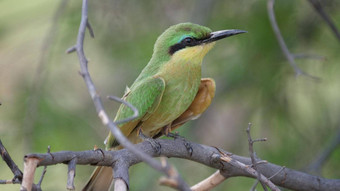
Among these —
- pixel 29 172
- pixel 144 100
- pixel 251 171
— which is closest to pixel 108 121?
pixel 29 172

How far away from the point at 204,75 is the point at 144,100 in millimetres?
969

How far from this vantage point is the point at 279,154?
119 inches

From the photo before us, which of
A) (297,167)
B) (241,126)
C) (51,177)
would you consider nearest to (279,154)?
(297,167)

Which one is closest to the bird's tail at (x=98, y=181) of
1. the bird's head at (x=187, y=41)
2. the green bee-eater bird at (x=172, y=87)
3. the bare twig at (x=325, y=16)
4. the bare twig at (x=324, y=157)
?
the green bee-eater bird at (x=172, y=87)

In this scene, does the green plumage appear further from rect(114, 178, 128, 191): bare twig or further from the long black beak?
→ rect(114, 178, 128, 191): bare twig

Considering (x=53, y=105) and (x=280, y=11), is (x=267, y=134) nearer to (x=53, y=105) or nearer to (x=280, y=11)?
(x=280, y=11)

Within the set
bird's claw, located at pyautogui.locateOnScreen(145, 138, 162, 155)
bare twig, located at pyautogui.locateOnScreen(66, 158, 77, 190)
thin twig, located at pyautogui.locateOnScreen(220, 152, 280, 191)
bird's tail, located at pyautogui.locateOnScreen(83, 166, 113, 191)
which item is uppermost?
bare twig, located at pyautogui.locateOnScreen(66, 158, 77, 190)

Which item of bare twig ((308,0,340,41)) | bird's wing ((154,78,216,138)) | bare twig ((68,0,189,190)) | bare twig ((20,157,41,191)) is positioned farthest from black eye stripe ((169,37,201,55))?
bare twig ((20,157,41,191))

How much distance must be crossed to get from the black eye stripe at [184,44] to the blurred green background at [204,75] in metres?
0.46

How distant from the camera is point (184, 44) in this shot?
2758 mm

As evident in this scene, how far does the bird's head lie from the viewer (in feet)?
8.96

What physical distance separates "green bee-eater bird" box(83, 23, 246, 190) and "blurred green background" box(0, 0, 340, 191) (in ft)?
1.37

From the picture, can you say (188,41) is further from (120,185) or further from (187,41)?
(120,185)

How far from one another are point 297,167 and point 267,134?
1.08 feet
